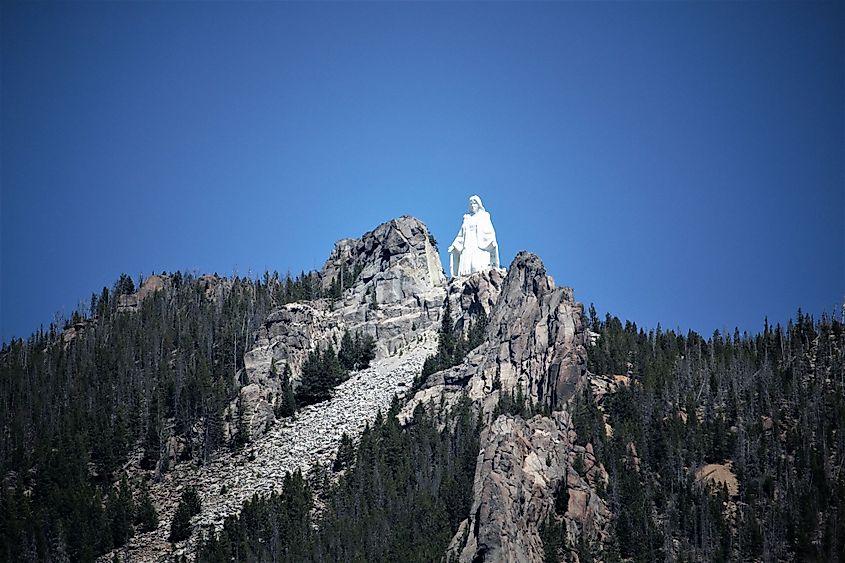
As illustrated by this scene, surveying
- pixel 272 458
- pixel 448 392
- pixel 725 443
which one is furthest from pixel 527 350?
pixel 272 458

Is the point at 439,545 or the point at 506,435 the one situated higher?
the point at 506,435

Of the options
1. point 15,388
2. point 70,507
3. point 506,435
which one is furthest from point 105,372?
point 506,435

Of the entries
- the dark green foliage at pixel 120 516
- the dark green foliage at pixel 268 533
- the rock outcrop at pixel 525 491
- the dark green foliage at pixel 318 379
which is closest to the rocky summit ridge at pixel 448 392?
the rock outcrop at pixel 525 491

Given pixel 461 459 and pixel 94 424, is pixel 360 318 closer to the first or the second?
pixel 94 424

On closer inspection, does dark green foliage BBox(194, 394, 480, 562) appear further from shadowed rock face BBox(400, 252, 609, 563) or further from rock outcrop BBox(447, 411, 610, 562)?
rock outcrop BBox(447, 411, 610, 562)

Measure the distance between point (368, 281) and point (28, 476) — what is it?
54.1 metres

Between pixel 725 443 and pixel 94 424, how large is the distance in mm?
69198

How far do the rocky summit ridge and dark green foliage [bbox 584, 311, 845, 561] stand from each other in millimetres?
4125

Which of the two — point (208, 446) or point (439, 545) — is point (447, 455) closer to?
point (439, 545)

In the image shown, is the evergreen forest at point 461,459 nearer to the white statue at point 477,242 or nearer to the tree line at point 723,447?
the tree line at point 723,447

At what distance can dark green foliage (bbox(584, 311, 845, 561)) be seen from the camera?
424 ft

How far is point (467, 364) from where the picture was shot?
523ft

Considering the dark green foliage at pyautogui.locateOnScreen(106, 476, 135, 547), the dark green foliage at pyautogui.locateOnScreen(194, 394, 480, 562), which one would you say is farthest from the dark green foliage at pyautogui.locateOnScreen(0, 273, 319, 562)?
the dark green foliage at pyautogui.locateOnScreen(194, 394, 480, 562)

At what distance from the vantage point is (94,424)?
169750 mm
